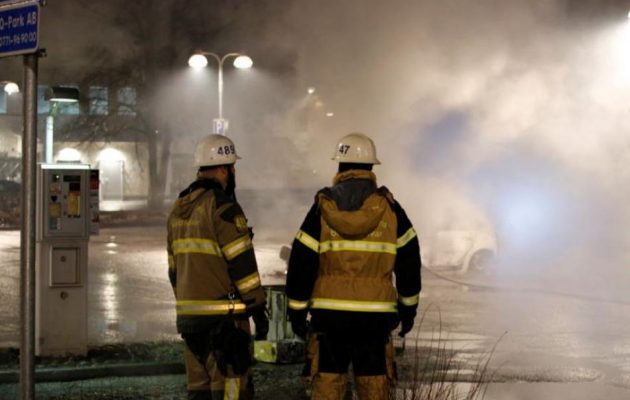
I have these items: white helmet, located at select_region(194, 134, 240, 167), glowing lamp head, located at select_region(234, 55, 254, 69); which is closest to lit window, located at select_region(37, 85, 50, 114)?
white helmet, located at select_region(194, 134, 240, 167)

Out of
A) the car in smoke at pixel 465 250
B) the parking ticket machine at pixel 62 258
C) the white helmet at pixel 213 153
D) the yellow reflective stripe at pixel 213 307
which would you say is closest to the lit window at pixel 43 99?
the parking ticket machine at pixel 62 258

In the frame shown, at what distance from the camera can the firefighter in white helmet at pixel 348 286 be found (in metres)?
3.91

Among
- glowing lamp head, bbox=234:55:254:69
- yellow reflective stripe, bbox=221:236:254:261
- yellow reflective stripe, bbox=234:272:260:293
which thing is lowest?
yellow reflective stripe, bbox=234:272:260:293

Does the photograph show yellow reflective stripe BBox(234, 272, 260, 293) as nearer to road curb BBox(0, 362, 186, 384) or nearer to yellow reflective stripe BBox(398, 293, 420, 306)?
yellow reflective stripe BBox(398, 293, 420, 306)

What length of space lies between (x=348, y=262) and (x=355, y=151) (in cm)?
55

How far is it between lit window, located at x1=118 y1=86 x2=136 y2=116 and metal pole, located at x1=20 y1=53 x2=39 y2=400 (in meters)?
26.1

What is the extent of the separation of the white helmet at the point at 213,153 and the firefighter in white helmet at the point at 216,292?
14 centimetres

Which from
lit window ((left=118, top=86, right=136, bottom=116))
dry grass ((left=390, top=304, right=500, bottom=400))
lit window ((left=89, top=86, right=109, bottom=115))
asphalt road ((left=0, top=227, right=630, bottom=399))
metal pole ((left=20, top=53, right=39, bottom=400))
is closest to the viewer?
metal pole ((left=20, top=53, right=39, bottom=400))

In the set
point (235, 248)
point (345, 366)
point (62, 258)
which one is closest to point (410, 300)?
point (345, 366)

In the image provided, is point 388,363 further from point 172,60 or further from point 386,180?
point 172,60

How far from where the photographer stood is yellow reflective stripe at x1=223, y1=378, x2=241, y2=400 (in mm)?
4008

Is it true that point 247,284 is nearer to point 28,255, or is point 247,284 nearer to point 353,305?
point 353,305

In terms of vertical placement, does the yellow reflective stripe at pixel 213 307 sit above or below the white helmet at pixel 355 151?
below

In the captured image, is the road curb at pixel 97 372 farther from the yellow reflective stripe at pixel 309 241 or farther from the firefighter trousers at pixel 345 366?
the yellow reflective stripe at pixel 309 241
